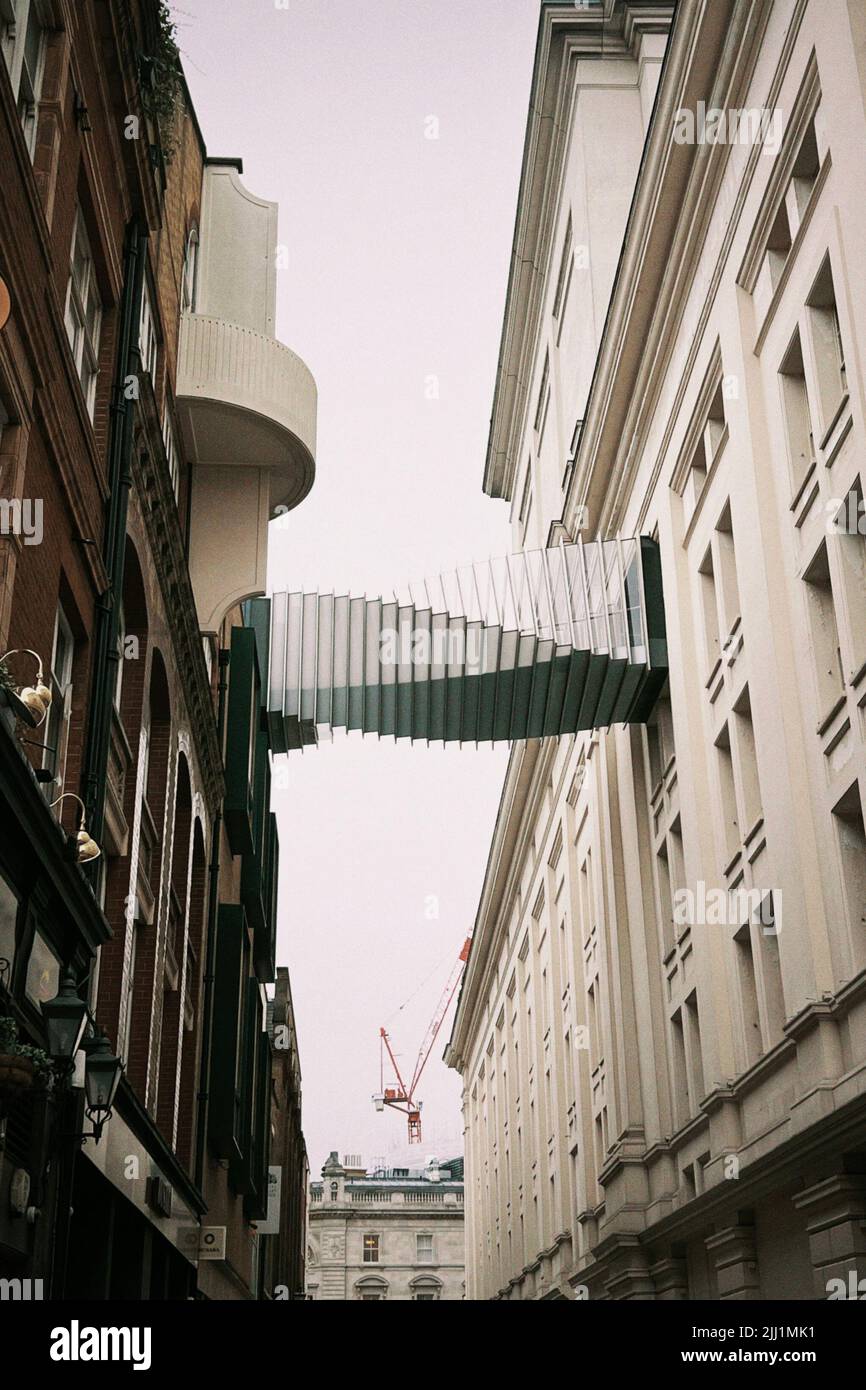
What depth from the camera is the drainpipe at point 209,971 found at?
27027 mm

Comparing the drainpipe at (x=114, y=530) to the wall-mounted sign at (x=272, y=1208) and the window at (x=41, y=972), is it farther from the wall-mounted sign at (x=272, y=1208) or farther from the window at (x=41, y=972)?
the wall-mounted sign at (x=272, y=1208)

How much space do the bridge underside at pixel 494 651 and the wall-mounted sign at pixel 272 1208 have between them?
1691cm

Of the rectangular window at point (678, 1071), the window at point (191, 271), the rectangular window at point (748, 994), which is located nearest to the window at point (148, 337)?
the window at point (191, 271)

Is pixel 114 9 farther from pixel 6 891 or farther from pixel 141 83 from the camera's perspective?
pixel 6 891

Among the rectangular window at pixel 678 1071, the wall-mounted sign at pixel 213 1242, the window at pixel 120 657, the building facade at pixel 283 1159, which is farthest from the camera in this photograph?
the building facade at pixel 283 1159

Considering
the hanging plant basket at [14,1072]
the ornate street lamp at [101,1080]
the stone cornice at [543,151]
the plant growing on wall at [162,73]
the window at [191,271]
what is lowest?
the hanging plant basket at [14,1072]

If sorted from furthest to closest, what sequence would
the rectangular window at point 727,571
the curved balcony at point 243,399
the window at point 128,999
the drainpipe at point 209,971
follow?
the drainpipe at point 209,971
the curved balcony at point 243,399
the rectangular window at point 727,571
the window at point 128,999

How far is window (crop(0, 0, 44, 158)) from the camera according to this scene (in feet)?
42.3

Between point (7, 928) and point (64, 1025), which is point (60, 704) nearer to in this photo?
point (7, 928)

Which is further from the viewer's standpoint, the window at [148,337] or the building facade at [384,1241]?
the building facade at [384,1241]

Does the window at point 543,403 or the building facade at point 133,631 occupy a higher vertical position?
the window at point 543,403

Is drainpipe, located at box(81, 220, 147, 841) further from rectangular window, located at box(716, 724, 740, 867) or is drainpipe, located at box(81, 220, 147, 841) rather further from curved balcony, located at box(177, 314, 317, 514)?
rectangular window, located at box(716, 724, 740, 867)

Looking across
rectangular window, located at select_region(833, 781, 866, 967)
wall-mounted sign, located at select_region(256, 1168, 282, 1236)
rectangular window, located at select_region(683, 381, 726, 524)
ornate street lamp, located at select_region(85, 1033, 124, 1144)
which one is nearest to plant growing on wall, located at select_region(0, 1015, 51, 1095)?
ornate street lamp, located at select_region(85, 1033, 124, 1144)
